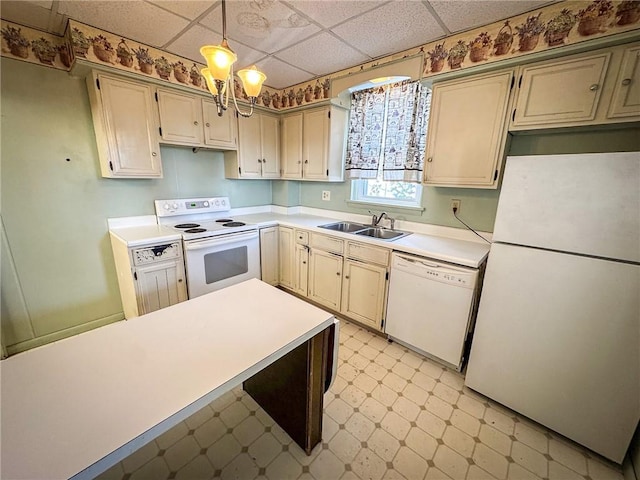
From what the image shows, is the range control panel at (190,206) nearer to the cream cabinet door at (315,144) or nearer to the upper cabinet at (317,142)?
the upper cabinet at (317,142)

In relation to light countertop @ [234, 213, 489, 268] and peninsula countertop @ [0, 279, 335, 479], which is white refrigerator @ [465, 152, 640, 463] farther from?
peninsula countertop @ [0, 279, 335, 479]

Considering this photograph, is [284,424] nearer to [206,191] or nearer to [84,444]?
[84,444]

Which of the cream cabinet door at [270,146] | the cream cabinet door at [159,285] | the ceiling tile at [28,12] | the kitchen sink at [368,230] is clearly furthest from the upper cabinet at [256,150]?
the ceiling tile at [28,12]

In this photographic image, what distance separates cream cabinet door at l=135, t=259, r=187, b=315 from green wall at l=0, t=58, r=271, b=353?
0.63m

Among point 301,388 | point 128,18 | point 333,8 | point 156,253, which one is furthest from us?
point 156,253

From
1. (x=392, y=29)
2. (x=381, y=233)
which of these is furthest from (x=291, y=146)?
(x=392, y=29)

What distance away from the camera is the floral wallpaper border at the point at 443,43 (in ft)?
5.03

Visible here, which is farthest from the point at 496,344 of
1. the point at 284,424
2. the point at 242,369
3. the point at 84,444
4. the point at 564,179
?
the point at 84,444

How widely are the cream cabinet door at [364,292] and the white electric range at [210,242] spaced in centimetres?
112

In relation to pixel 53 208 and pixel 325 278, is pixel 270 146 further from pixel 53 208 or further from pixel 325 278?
pixel 53 208

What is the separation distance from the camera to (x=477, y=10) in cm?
173

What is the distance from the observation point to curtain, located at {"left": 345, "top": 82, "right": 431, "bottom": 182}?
2.49m

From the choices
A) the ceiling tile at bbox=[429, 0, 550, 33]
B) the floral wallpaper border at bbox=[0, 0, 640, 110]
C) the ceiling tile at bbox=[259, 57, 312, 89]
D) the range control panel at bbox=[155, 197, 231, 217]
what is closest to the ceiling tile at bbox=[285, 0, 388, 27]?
the ceiling tile at bbox=[429, 0, 550, 33]

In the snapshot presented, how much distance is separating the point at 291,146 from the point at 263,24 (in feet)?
4.95
